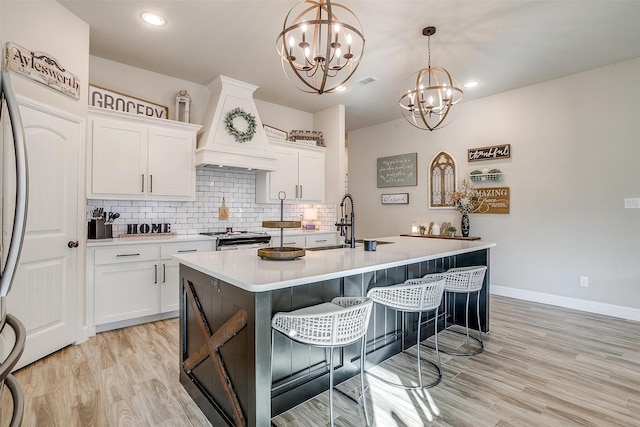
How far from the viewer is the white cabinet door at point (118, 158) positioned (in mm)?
3299

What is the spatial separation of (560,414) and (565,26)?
10.5 ft

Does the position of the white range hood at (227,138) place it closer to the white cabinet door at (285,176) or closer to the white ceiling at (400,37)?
the white ceiling at (400,37)

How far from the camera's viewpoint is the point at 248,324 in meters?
1.60

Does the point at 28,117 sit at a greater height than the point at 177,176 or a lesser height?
greater

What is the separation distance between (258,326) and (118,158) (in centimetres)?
285

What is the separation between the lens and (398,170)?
5.95 metres

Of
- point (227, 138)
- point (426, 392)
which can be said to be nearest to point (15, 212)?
point (426, 392)

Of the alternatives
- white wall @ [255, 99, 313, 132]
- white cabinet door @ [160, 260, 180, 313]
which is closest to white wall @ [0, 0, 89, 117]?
white cabinet door @ [160, 260, 180, 313]

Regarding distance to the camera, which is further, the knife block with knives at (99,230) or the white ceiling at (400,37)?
the knife block with knives at (99,230)

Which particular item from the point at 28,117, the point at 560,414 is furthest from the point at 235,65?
the point at 560,414

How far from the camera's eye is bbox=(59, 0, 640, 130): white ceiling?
275 cm

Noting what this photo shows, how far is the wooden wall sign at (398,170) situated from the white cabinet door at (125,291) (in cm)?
419

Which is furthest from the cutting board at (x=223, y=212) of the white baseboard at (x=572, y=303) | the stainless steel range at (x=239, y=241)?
the white baseboard at (x=572, y=303)

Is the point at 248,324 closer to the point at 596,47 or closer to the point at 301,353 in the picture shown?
the point at 301,353
